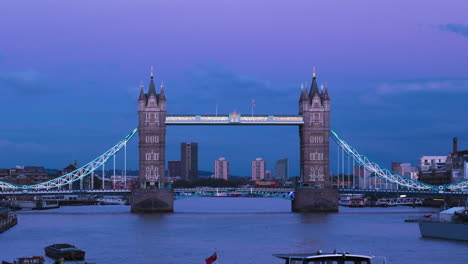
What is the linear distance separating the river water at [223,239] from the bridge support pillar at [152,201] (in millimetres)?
7768

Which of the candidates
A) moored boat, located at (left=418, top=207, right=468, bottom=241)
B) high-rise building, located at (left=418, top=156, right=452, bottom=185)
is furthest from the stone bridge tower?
high-rise building, located at (left=418, top=156, right=452, bottom=185)

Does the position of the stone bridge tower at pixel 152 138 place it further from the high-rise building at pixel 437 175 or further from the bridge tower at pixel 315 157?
the high-rise building at pixel 437 175

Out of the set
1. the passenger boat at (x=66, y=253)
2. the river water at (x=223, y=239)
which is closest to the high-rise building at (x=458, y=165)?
the river water at (x=223, y=239)

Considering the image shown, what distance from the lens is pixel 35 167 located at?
191 m

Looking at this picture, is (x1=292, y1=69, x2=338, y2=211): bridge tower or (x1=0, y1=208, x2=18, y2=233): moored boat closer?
(x1=0, y1=208, x2=18, y2=233): moored boat

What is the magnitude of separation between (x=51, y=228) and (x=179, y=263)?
30153 mm

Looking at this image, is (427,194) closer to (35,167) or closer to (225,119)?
(225,119)

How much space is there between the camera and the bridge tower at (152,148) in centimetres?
9956

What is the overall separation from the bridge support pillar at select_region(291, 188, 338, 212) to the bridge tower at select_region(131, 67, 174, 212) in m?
15.2

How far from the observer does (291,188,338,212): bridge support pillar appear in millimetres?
101812

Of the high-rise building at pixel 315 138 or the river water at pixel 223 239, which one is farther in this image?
the high-rise building at pixel 315 138

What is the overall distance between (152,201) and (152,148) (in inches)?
244

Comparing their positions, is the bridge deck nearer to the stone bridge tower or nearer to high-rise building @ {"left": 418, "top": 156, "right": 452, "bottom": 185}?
the stone bridge tower

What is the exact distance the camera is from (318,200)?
10200 centimetres
